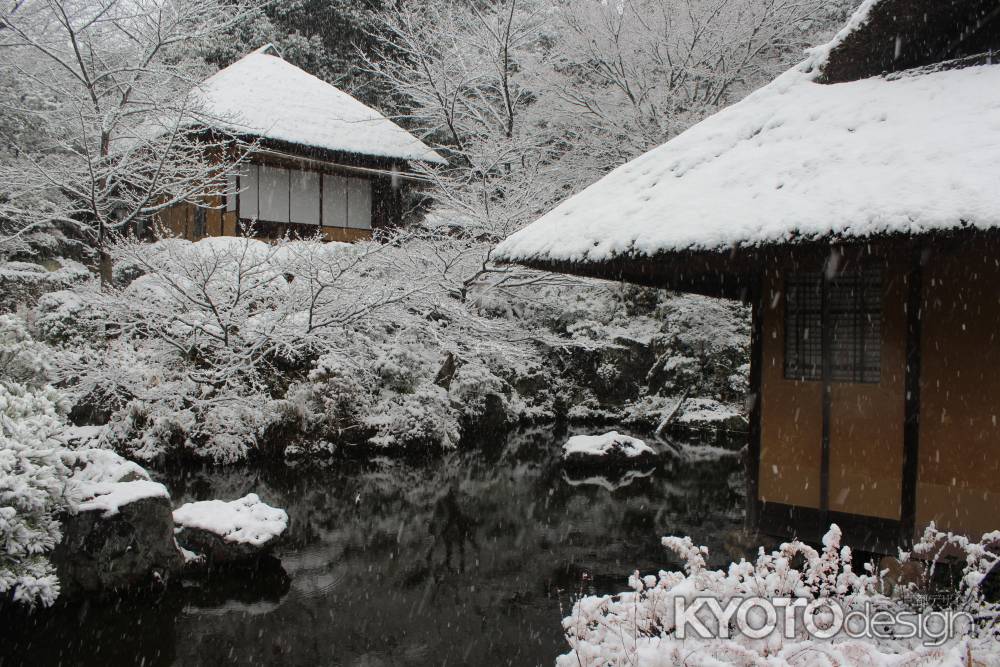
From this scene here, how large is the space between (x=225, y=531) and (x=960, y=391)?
6.73m

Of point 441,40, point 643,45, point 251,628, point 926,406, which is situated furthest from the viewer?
point 441,40

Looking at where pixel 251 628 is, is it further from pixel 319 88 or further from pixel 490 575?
pixel 319 88

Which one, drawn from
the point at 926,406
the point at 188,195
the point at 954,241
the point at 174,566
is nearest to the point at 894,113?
the point at 954,241

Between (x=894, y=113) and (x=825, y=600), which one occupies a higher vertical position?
(x=894, y=113)

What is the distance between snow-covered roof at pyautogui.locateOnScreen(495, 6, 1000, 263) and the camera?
4.82 m

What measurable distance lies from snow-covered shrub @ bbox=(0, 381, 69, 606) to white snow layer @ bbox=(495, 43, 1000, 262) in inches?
164

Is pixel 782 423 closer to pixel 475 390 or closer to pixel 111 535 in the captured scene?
pixel 111 535

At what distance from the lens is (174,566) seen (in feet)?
23.3

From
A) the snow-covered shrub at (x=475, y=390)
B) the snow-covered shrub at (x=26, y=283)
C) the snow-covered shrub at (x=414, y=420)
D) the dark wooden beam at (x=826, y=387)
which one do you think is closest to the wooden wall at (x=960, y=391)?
the dark wooden beam at (x=826, y=387)

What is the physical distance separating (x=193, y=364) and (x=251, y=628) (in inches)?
249

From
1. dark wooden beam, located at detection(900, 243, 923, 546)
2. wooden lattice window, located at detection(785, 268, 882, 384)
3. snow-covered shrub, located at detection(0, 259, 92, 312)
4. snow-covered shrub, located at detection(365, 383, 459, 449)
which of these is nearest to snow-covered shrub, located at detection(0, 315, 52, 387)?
snow-covered shrub, located at detection(0, 259, 92, 312)

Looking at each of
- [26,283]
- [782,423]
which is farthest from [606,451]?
[26,283]

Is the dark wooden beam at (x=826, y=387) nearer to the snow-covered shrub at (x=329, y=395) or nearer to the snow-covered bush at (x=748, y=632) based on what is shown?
the snow-covered bush at (x=748, y=632)

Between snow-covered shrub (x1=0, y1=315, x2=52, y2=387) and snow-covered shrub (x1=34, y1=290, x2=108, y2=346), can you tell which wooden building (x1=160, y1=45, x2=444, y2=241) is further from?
snow-covered shrub (x1=0, y1=315, x2=52, y2=387)
